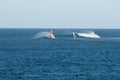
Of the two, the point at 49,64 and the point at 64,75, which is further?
the point at 49,64

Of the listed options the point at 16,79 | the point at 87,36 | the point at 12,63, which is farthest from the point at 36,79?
the point at 87,36

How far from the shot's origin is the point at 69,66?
71.0m

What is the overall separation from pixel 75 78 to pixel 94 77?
7.65 feet

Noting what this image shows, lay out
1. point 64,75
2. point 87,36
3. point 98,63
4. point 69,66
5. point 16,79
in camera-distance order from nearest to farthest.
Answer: point 16,79
point 64,75
point 69,66
point 98,63
point 87,36

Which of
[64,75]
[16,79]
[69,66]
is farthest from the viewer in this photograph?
[69,66]

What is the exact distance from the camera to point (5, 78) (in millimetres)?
57125

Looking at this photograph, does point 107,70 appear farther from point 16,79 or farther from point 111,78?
point 16,79

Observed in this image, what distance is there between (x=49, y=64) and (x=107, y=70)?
435 inches

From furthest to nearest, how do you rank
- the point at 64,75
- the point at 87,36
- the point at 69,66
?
1. the point at 87,36
2. the point at 69,66
3. the point at 64,75

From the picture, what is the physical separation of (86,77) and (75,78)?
1.55 metres

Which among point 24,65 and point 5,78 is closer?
point 5,78

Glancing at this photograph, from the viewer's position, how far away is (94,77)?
58.3 metres

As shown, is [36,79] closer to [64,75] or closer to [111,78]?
[64,75]

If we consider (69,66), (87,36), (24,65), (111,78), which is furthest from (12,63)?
(87,36)
